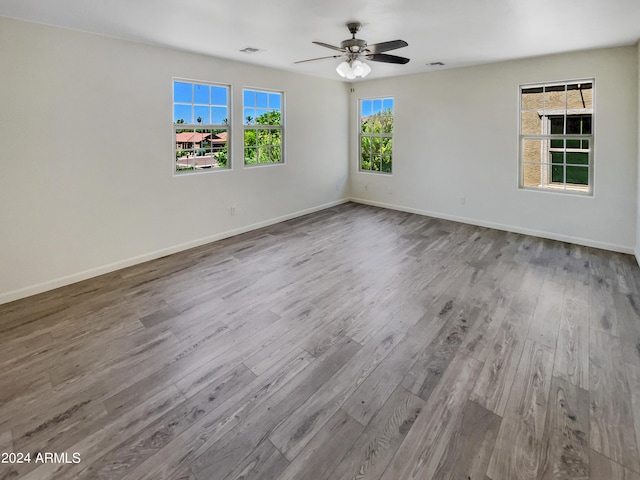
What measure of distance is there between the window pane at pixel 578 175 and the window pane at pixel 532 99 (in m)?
1.06

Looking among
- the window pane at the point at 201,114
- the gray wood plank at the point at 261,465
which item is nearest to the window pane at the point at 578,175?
the window pane at the point at 201,114

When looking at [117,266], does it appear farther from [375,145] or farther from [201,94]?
[375,145]

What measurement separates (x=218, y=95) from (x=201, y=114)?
1.44ft

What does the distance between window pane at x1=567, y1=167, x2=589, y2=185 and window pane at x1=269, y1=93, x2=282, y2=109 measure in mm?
4687

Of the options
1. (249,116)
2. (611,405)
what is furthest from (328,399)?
(249,116)

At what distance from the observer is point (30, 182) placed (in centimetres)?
348

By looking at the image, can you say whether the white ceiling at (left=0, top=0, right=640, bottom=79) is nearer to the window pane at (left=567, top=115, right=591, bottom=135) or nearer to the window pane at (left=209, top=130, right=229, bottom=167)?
the window pane at (left=567, top=115, right=591, bottom=135)

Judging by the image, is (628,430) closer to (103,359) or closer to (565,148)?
(103,359)

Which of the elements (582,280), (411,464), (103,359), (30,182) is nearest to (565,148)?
(582,280)

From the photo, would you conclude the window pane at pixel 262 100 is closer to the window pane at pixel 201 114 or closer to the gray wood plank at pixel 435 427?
the window pane at pixel 201 114

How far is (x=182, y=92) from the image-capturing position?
471 cm

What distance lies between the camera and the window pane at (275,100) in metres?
5.96

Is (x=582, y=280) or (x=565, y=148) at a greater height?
(x=565, y=148)

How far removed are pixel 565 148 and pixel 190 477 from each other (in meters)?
5.94
